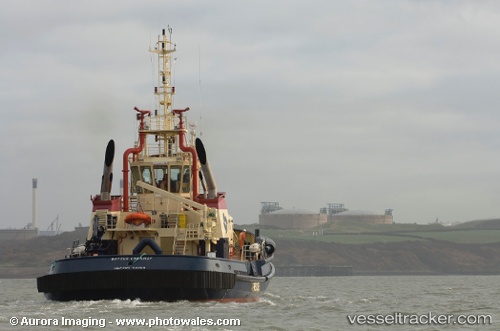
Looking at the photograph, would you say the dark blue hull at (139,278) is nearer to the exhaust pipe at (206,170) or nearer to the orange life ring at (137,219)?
the orange life ring at (137,219)

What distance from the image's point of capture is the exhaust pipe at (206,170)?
44750 millimetres

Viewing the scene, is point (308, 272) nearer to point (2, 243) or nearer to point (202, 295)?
point (2, 243)

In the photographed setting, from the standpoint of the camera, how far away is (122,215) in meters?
44.0

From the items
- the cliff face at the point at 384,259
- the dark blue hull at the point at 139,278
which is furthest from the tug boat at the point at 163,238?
the cliff face at the point at 384,259

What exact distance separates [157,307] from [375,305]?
12.6 meters

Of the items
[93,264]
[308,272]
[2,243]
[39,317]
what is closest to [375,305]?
[93,264]

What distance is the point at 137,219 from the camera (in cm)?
4297

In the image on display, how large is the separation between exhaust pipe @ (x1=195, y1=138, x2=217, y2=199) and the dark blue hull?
4962 millimetres

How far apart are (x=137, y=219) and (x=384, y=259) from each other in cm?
15238

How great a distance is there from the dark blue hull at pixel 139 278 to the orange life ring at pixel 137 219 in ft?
11.5

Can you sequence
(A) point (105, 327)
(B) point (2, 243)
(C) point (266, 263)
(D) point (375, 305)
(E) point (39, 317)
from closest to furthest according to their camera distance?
(A) point (105, 327) < (E) point (39, 317) < (D) point (375, 305) < (C) point (266, 263) < (B) point (2, 243)

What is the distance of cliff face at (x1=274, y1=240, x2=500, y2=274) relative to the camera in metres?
186

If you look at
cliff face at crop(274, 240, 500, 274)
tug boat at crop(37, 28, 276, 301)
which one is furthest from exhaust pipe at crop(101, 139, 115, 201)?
cliff face at crop(274, 240, 500, 274)

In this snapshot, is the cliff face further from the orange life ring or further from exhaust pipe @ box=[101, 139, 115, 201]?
the orange life ring
